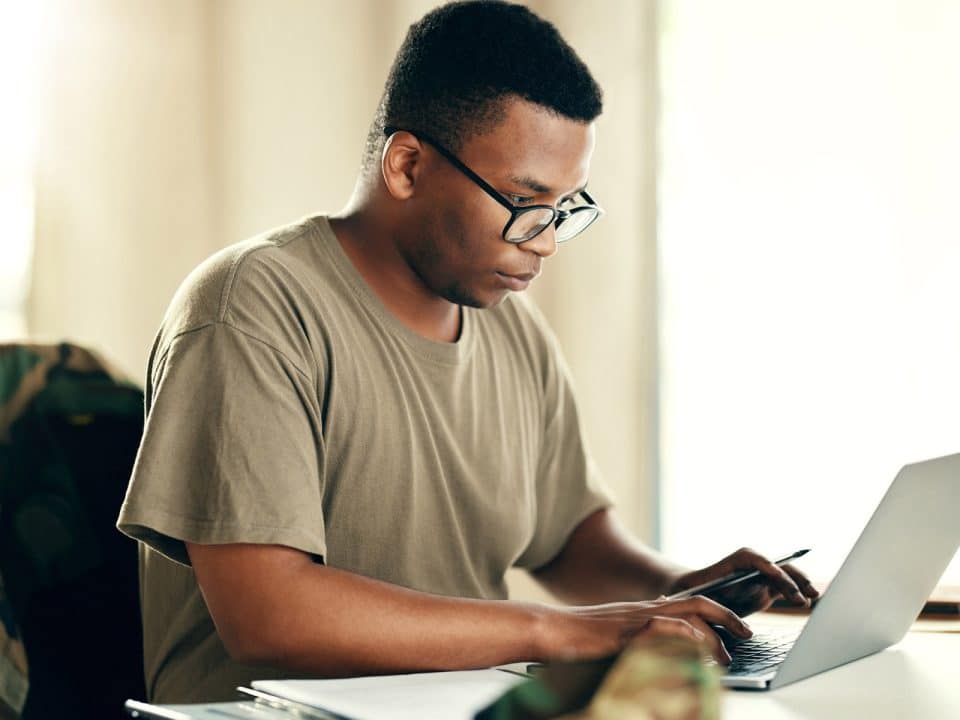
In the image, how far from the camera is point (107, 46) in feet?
6.24

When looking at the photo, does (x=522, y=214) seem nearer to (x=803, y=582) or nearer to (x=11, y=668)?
(x=803, y=582)

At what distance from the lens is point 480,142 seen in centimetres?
120

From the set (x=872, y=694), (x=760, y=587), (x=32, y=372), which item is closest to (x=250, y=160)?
(x=32, y=372)

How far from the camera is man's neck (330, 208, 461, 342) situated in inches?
49.6

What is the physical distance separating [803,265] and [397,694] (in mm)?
1477

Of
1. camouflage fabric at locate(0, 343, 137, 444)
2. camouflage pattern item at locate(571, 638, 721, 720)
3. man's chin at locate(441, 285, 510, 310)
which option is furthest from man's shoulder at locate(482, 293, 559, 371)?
camouflage pattern item at locate(571, 638, 721, 720)

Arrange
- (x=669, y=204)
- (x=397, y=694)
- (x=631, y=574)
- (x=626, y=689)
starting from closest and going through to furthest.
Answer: (x=626, y=689) < (x=397, y=694) < (x=631, y=574) < (x=669, y=204)

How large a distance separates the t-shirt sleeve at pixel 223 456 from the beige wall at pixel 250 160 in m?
0.92

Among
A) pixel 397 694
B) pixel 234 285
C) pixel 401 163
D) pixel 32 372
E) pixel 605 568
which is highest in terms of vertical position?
pixel 401 163

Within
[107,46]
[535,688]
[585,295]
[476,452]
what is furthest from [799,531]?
[535,688]

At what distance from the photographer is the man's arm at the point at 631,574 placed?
1.17 metres

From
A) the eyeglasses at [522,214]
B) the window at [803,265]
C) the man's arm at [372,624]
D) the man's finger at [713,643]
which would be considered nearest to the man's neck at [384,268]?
the eyeglasses at [522,214]

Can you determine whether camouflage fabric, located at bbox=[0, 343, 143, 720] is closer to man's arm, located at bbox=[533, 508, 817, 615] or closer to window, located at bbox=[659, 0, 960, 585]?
man's arm, located at bbox=[533, 508, 817, 615]

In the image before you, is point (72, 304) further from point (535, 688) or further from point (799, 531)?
point (535, 688)
